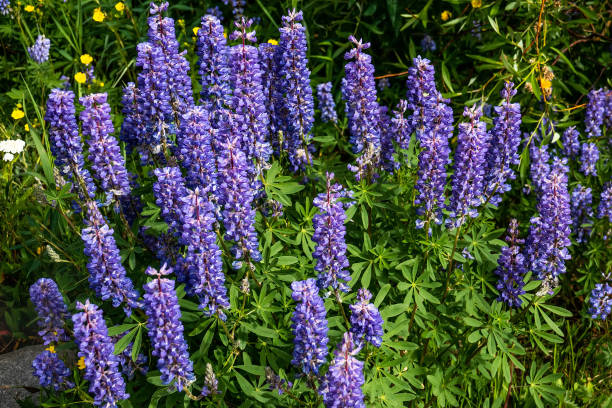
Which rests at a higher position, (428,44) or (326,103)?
(428,44)

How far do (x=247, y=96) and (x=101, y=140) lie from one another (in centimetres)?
95

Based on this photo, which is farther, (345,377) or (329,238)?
(329,238)

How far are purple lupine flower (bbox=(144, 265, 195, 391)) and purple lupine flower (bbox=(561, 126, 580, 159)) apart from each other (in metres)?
4.01

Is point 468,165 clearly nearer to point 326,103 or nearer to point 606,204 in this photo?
point 326,103

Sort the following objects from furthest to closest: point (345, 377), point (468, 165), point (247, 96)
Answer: point (247, 96) < point (468, 165) < point (345, 377)

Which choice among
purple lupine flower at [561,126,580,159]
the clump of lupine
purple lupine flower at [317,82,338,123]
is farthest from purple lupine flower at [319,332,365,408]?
purple lupine flower at [561,126,580,159]

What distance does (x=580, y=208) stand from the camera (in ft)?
18.3

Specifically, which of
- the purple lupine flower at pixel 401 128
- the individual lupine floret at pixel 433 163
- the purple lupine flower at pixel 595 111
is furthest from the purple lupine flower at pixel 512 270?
the purple lupine flower at pixel 595 111

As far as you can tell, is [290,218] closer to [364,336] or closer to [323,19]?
[364,336]

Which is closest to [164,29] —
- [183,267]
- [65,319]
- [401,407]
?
[183,267]

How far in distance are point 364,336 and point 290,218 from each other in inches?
53.1

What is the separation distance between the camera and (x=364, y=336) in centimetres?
361

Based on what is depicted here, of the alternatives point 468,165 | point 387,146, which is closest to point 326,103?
point 387,146

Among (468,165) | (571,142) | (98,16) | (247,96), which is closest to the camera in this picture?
(468,165)
